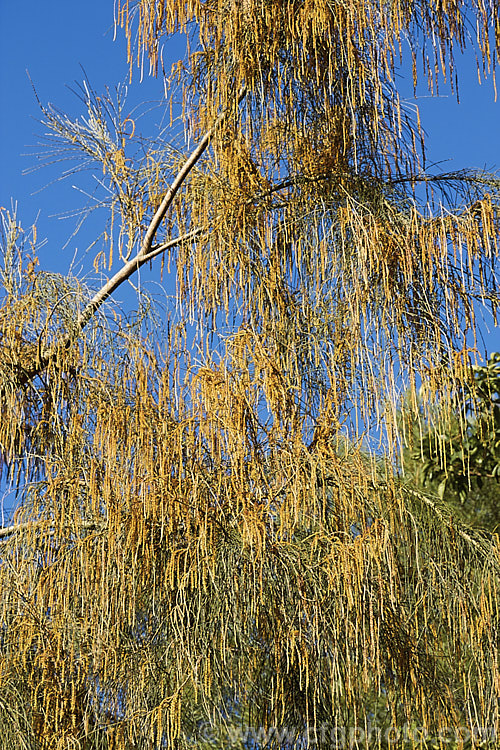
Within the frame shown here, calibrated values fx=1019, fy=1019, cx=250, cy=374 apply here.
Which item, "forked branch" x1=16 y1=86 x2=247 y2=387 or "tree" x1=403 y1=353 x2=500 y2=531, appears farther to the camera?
"forked branch" x1=16 y1=86 x2=247 y2=387

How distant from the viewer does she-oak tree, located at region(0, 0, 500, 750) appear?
161 centimetres

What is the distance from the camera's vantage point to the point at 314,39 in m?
1.85

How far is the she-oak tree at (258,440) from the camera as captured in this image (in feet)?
5.27

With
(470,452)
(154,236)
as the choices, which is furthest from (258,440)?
(470,452)

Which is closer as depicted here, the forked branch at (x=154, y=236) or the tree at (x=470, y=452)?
the tree at (x=470, y=452)

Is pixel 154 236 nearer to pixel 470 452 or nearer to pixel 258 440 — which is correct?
pixel 258 440

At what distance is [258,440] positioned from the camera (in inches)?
66.6

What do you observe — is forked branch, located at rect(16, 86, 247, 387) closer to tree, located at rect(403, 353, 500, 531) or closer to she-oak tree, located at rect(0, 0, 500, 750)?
she-oak tree, located at rect(0, 0, 500, 750)

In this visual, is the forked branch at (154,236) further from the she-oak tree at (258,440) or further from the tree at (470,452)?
the tree at (470,452)

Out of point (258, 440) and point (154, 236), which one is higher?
point (154, 236)

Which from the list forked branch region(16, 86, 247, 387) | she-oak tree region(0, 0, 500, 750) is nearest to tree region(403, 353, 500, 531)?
she-oak tree region(0, 0, 500, 750)

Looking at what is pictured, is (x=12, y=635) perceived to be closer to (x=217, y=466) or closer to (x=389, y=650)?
(x=217, y=466)

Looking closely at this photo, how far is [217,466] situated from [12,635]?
0.44m

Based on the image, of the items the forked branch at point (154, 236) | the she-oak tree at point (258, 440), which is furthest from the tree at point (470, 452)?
the forked branch at point (154, 236)
